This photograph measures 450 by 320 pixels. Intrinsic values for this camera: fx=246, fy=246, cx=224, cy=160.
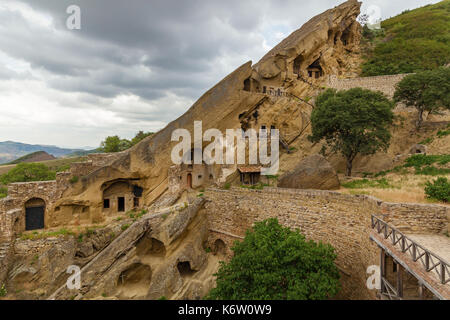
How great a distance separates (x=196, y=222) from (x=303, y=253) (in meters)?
8.91

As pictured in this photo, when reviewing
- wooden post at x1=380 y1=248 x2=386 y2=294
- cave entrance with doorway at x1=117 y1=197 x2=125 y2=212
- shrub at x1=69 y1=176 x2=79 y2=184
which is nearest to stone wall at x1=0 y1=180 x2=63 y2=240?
shrub at x1=69 y1=176 x2=79 y2=184

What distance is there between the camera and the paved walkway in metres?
7.47

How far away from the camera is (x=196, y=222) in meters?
17.3

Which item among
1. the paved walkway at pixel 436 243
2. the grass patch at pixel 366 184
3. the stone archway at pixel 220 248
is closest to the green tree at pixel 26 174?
the stone archway at pixel 220 248

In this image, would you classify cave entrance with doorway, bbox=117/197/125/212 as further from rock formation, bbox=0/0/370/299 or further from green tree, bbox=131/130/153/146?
green tree, bbox=131/130/153/146

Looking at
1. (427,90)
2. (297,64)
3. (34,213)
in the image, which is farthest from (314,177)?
(34,213)

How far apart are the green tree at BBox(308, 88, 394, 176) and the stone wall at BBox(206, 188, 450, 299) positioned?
7.78 metres

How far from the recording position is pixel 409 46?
34.2 meters

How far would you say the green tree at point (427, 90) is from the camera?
19.4 m

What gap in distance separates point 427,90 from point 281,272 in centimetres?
2014

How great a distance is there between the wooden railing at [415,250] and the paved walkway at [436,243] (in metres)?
0.28

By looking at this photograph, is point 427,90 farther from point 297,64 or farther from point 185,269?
point 185,269
